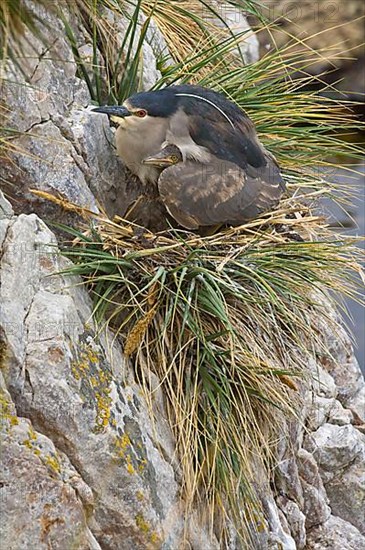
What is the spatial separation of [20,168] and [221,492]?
Answer: 51.8 inches

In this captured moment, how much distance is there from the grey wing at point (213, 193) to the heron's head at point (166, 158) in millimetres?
42

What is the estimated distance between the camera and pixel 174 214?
3.78 m

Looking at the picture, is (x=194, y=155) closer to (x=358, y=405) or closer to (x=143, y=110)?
(x=143, y=110)

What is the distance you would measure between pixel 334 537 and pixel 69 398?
172cm

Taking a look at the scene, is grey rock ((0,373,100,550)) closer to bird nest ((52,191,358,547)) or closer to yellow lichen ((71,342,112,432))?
yellow lichen ((71,342,112,432))

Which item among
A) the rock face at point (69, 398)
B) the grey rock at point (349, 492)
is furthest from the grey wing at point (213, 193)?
the grey rock at point (349, 492)

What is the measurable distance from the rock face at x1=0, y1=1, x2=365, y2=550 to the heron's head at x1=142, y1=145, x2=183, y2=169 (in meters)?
0.24

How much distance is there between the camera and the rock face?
272cm

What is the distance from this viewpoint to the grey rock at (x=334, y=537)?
4.08 m

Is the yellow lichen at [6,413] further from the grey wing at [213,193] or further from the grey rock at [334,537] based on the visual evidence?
the grey rock at [334,537]

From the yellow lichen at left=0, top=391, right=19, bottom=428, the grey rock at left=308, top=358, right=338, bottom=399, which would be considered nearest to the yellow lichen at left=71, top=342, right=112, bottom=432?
the yellow lichen at left=0, top=391, right=19, bottom=428

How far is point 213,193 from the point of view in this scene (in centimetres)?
380

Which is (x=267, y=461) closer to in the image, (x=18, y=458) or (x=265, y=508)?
(x=265, y=508)

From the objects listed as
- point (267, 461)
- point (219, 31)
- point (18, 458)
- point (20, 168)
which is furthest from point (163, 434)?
point (219, 31)
